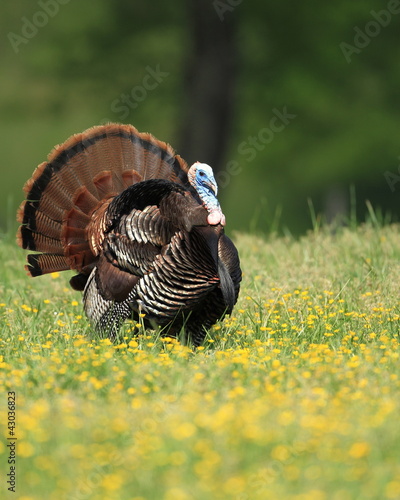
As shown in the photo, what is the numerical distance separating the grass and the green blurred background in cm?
704

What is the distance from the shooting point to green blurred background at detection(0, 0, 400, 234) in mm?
13570

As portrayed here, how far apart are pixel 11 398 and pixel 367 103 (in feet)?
40.0

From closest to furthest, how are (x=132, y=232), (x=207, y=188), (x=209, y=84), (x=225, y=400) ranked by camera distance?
(x=225, y=400), (x=207, y=188), (x=132, y=232), (x=209, y=84)

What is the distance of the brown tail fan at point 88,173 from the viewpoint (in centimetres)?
634

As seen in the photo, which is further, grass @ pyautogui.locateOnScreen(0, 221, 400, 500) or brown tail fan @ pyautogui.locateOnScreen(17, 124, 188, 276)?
brown tail fan @ pyautogui.locateOnScreen(17, 124, 188, 276)

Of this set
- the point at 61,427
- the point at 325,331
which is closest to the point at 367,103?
the point at 325,331

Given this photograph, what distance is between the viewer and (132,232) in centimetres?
566

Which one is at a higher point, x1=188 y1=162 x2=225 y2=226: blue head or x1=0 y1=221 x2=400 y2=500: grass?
x1=188 y1=162 x2=225 y2=226: blue head

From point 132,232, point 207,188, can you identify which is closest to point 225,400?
point 207,188

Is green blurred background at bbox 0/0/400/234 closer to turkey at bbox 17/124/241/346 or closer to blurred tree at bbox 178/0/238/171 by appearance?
blurred tree at bbox 178/0/238/171

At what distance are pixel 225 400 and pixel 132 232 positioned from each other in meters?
1.77

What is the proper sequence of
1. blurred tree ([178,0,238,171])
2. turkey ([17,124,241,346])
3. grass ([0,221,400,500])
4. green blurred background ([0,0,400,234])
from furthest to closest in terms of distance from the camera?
1. green blurred background ([0,0,400,234])
2. blurred tree ([178,0,238,171])
3. turkey ([17,124,241,346])
4. grass ([0,221,400,500])

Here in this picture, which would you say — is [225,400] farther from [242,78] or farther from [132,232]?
[242,78]

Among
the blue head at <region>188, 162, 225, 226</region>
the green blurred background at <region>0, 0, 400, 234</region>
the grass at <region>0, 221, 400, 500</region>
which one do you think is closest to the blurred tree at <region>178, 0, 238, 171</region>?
the green blurred background at <region>0, 0, 400, 234</region>
